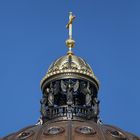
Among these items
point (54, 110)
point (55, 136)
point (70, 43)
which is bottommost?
point (55, 136)

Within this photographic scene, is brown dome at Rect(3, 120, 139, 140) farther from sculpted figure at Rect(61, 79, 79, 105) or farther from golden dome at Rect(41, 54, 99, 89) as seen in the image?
golden dome at Rect(41, 54, 99, 89)

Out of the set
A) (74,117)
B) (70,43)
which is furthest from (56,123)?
(70,43)

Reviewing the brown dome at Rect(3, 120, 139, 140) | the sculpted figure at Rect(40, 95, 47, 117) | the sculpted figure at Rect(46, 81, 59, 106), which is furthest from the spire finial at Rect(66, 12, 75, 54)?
the brown dome at Rect(3, 120, 139, 140)

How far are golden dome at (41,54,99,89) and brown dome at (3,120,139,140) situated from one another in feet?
16.2

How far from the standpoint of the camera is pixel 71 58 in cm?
8294

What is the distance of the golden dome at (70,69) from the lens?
82.2 m

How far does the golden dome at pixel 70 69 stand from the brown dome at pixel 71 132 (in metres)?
4.95

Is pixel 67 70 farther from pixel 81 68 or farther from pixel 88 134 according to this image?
pixel 88 134

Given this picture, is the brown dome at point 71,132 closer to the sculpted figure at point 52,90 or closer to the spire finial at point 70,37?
the sculpted figure at point 52,90

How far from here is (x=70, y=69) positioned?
8212 centimetres

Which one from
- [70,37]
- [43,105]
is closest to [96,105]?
[43,105]

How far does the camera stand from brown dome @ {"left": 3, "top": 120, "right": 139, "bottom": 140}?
246ft

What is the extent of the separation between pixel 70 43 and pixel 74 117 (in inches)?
315

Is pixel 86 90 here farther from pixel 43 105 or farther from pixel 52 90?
pixel 43 105
